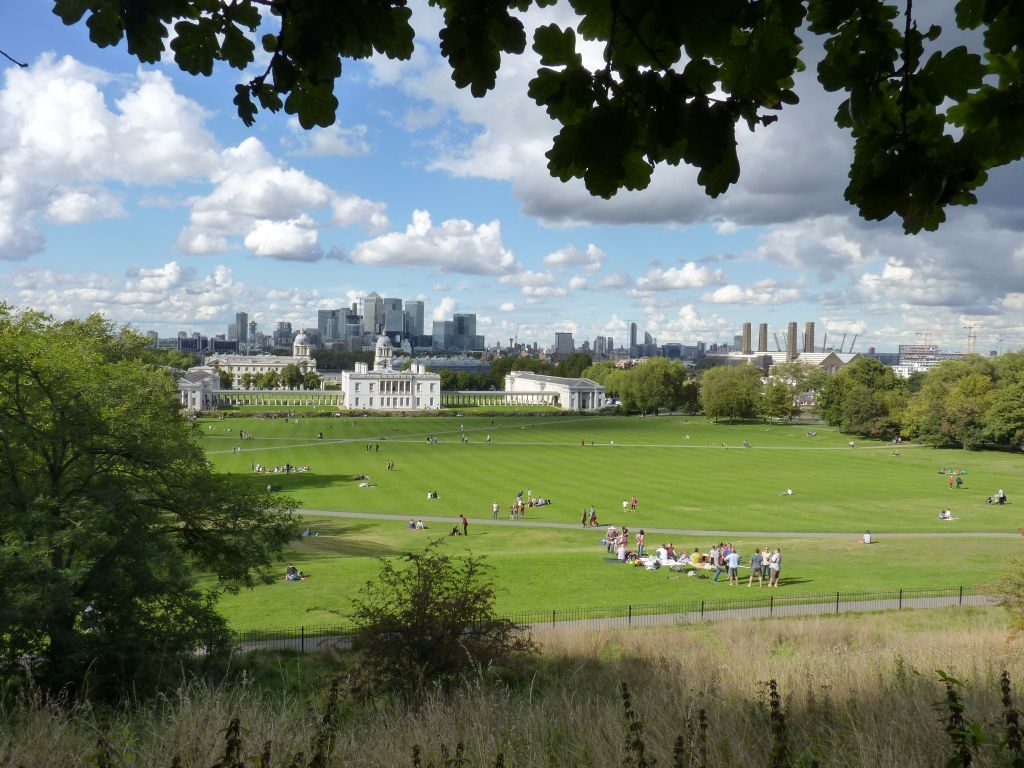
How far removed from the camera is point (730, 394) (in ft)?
336

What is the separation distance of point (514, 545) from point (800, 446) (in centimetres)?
5191

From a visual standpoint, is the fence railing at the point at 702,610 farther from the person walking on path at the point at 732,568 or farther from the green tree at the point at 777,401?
the green tree at the point at 777,401

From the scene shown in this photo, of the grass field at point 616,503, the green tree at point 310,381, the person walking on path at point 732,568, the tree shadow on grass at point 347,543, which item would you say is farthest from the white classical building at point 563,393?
the person walking on path at point 732,568

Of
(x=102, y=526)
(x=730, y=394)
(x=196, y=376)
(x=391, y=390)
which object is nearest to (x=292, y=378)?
(x=196, y=376)

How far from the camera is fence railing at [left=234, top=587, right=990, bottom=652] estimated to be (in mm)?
18141

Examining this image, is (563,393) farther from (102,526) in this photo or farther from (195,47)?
(195,47)

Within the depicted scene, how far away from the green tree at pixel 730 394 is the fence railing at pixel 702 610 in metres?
81.1

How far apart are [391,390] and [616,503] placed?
10376 centimetres

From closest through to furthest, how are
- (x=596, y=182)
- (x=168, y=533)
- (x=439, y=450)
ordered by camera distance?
(x=596, y=182), (x=168, y=533), (x=439, y=450)

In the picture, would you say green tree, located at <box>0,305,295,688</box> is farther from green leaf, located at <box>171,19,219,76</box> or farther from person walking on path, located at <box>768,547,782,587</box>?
person walking on path, located at <box>768,547,782,587</box>

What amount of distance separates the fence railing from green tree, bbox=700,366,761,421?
81140mm

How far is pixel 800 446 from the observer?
76.1 meters

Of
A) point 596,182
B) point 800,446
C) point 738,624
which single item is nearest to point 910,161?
point 596,182

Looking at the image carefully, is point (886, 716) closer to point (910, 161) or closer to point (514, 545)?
point (910, 161)
